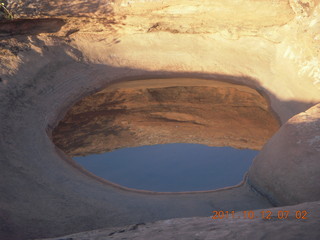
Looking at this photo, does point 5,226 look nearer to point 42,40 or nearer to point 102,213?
point 102,213

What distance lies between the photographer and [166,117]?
6.09m

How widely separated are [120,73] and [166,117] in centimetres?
141

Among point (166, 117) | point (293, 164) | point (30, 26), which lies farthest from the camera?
point (30, 26)

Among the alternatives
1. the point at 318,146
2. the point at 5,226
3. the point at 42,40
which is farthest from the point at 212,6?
the point at 5,226

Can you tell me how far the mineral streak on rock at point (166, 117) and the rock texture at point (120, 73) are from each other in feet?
0.58

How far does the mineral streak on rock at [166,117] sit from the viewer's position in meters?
5.45

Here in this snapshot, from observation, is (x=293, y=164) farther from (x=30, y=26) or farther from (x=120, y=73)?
(x=30, y=26)

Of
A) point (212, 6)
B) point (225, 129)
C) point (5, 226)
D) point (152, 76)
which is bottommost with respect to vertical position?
point (5, 226)

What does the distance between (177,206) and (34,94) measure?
3101 millimetres

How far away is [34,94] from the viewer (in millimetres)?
5910
